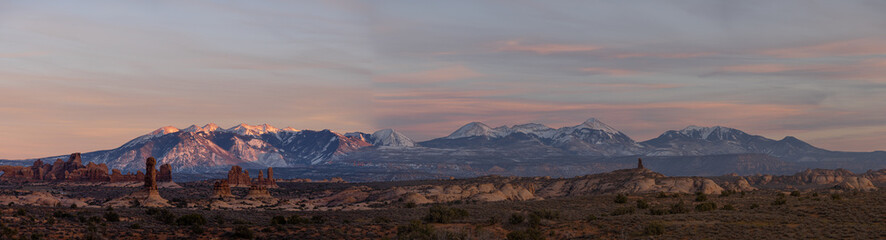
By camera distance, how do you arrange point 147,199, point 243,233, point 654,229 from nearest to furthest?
point 654,229 < point 243,233 < point 147,199

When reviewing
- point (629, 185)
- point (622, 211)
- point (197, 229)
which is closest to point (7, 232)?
point (197, 229)

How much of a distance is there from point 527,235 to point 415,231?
787 cm

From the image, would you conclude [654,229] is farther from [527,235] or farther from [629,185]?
[629,185]

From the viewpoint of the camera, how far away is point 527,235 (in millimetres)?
51281

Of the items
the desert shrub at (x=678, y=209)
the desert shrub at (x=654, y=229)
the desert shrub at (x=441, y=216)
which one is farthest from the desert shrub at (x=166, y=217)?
the desert shrub at (x=678, y=209)

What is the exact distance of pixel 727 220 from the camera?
5369 cm

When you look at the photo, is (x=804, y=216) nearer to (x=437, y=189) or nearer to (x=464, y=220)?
(x=464, y=220)

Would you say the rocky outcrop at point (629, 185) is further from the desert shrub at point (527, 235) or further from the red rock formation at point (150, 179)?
the desert shrub at point (527, 235)

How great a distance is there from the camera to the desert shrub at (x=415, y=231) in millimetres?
52125

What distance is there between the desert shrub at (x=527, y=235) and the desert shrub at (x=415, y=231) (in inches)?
210

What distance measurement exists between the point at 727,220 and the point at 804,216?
541cm

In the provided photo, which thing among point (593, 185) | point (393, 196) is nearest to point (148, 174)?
point (393, 196)

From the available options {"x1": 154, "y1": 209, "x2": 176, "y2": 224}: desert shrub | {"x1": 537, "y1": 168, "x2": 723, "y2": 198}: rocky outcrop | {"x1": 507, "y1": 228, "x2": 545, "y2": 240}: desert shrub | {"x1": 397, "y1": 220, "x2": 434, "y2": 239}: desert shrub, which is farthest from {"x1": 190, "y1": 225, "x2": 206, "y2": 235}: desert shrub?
{"x1": 537, "y1": 168, "x2": 723, "y2": 198}: rocky outcrop

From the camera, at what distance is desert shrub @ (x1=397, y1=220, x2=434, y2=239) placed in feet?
171
